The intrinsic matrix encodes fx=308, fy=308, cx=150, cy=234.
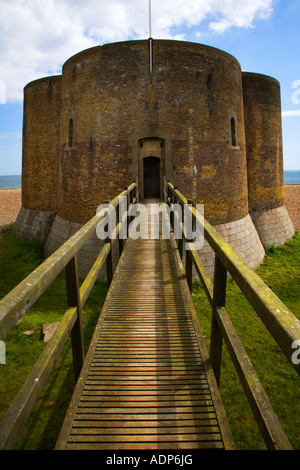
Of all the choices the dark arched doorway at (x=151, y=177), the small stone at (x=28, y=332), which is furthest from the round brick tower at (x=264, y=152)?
the small stone at (x=28, y=332)

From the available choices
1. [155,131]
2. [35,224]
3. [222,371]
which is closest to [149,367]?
[222,371]

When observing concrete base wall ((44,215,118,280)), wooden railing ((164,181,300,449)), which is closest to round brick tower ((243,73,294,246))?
concrete base wall ((44,215,118,280))

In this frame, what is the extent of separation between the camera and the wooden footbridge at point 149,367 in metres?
1.48

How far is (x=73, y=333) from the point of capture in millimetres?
2523

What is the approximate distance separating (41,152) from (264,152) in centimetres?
1029

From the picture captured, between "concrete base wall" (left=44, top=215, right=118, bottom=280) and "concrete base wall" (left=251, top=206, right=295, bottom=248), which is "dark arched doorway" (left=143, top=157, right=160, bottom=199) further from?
"concrete base wall" (left=251, top=206, right=295, bottom=248)

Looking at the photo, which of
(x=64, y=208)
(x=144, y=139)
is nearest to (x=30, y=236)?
(x=64, y=208)

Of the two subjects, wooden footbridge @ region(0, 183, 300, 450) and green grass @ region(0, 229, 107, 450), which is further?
green grass @ region(0, 229, 107, 450)

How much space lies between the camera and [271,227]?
46.0ft

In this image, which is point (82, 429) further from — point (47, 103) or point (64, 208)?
point (47, 103)

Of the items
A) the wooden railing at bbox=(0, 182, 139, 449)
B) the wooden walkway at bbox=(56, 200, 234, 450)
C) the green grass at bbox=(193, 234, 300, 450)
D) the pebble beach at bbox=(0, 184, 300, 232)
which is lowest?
the green grass at bbox=(193, 234, 300, 450)

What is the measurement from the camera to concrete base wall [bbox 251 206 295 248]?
45.1 ft

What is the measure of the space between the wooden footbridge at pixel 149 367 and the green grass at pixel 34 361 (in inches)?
84.4

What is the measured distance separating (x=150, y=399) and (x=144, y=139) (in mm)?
8899
